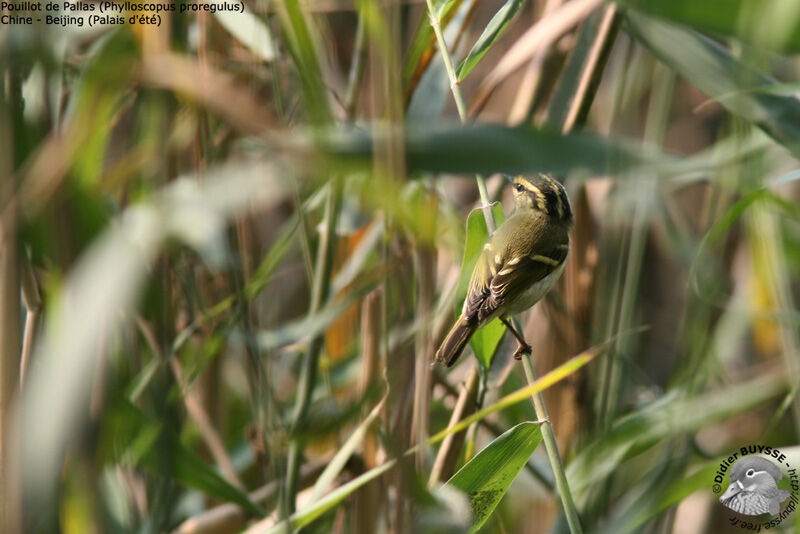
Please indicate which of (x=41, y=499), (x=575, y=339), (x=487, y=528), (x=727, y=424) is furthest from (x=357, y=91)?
(x=727, y=424)

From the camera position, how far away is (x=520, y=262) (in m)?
1.58

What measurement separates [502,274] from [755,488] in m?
0.57

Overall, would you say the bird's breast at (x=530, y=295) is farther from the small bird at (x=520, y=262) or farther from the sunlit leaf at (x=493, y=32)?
the sunlit leaf at (x=493, y=32)

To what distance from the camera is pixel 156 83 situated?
27.2 inches

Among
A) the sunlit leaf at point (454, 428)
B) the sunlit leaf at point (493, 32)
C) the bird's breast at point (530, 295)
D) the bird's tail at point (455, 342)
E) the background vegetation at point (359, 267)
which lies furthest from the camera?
the bird's breast at point (530, 295)

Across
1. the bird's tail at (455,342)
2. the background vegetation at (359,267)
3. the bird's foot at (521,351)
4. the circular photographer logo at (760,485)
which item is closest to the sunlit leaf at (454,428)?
the background vegetation at (359,267)

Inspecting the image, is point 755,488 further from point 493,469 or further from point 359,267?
point 359,267

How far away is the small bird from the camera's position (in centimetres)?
132

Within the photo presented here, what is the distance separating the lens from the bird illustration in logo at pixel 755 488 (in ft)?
3.95

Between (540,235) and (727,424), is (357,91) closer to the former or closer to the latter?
(540,235)

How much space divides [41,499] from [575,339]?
3.99 feet

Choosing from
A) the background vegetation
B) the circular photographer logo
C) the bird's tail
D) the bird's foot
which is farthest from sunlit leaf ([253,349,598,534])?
the circular photographer logo

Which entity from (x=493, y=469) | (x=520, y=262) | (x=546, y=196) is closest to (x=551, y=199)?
(x=546, y=196)

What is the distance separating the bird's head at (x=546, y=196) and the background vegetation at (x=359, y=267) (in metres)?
0.10
